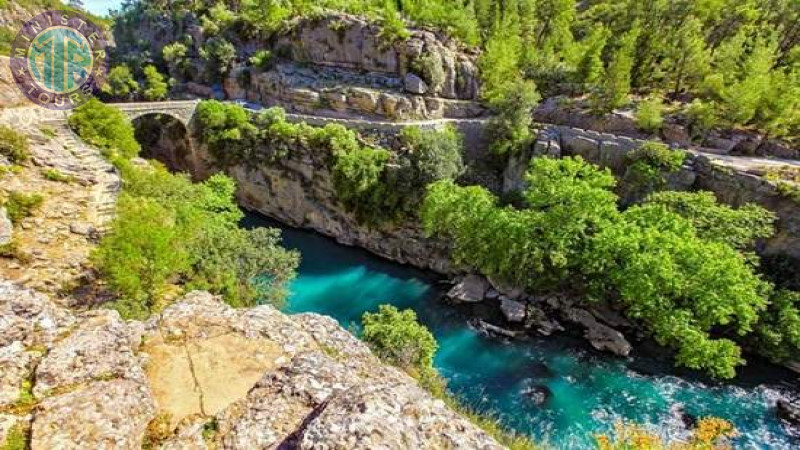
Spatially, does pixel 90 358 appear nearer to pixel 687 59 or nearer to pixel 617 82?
pixel 617 82

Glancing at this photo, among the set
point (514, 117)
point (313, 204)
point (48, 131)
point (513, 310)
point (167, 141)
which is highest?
point (514, 117)

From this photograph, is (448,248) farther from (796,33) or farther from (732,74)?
(796,33)

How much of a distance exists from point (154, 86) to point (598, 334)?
54.2 m

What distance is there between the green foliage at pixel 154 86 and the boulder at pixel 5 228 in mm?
34618

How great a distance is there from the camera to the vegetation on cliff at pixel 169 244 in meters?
17.0

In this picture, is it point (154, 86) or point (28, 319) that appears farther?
point (154, 86)

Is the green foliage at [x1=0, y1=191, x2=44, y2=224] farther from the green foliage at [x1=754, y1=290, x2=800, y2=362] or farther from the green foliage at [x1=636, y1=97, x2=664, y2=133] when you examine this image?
the green foliage at [x1=636, y1=97, x2=664, y2=133]

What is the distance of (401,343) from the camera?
1800cm

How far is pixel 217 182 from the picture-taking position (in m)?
29.0

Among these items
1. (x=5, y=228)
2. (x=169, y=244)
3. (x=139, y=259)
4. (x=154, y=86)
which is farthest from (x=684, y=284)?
(x=154, y=86)

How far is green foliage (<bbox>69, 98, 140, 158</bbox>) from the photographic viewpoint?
28.6 m

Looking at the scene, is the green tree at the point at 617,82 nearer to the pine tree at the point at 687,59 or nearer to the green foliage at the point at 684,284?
the pine tree at the point at 687,59

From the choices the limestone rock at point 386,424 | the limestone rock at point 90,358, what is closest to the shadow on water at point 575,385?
the limestone rock at point 90,358

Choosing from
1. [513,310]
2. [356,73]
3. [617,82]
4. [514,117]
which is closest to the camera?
[513,310]
